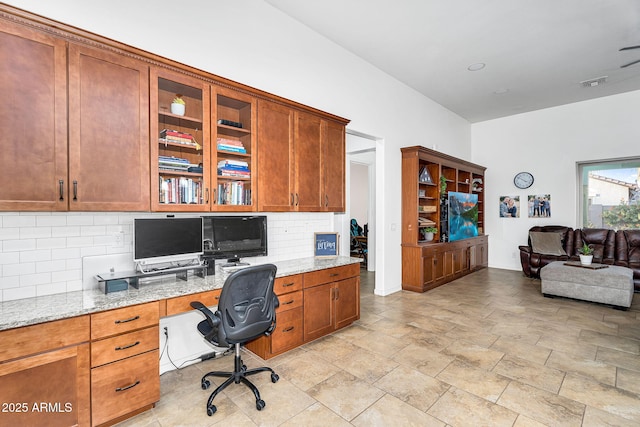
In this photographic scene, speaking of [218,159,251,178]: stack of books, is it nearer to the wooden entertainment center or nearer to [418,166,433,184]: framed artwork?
the wooden entertainment center

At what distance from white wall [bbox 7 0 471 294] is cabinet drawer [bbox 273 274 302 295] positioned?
6.74ft

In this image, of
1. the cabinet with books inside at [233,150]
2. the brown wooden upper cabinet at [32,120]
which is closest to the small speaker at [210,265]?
the cabinet with books inside at [233,150]

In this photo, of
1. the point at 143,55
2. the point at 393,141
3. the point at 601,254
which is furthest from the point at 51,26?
the point at 601,254

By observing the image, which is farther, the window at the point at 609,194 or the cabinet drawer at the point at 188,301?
the window at the point at 609,194

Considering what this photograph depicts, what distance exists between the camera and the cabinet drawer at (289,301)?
2908mm

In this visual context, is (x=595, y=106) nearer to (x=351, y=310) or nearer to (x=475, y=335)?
(x=475, y=335)

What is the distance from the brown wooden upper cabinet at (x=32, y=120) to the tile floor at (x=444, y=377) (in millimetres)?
1584

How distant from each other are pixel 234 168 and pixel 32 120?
4.56 ft

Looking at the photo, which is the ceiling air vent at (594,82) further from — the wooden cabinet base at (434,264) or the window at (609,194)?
the wooden cabinet base at (434,264)

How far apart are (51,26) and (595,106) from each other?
8436 mm

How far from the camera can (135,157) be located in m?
2.26

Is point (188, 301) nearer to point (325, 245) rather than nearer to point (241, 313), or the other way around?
point (241, 313)

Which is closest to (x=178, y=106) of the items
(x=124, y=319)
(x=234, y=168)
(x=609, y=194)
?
(x=234, y=168)

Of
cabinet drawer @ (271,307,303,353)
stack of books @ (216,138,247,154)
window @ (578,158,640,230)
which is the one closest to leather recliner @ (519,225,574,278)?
window @ (578,158,640,230)
